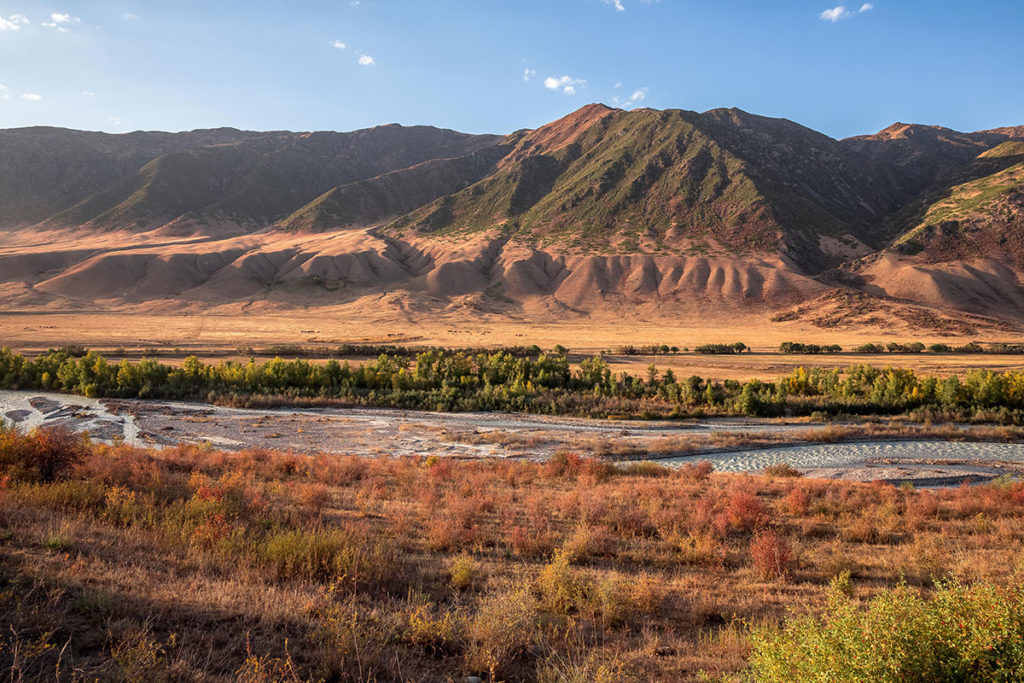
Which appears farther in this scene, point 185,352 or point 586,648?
point 185,352

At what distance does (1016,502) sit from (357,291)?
277 ft

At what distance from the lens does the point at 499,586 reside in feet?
22.6

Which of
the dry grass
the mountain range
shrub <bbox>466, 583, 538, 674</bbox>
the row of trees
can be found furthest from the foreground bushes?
the mountain range

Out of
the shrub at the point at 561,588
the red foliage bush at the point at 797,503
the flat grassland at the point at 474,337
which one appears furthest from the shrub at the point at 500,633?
the flat grassland at the point at 474,337

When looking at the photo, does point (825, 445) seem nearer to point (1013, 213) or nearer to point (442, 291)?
point (442, 291)

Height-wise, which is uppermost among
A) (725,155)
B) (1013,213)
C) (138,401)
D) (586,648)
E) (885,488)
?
(725,155)

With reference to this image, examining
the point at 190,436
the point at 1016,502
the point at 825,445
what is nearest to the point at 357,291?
the point at 190,436

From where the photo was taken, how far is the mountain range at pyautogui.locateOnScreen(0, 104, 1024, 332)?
8056 centimetres

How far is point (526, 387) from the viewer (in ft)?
95.4

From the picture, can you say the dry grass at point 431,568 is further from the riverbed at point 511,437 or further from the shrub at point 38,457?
the riverbed at point 511,437

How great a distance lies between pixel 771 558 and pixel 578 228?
350 ft

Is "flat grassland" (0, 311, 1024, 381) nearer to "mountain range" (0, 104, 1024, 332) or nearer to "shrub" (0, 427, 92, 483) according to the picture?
"mountain range" (0, 104, 1024, 332)

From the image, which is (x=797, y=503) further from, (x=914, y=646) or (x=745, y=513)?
(x=914, y=646)

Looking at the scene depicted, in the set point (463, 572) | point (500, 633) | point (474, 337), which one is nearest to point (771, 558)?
point (463, 572)
